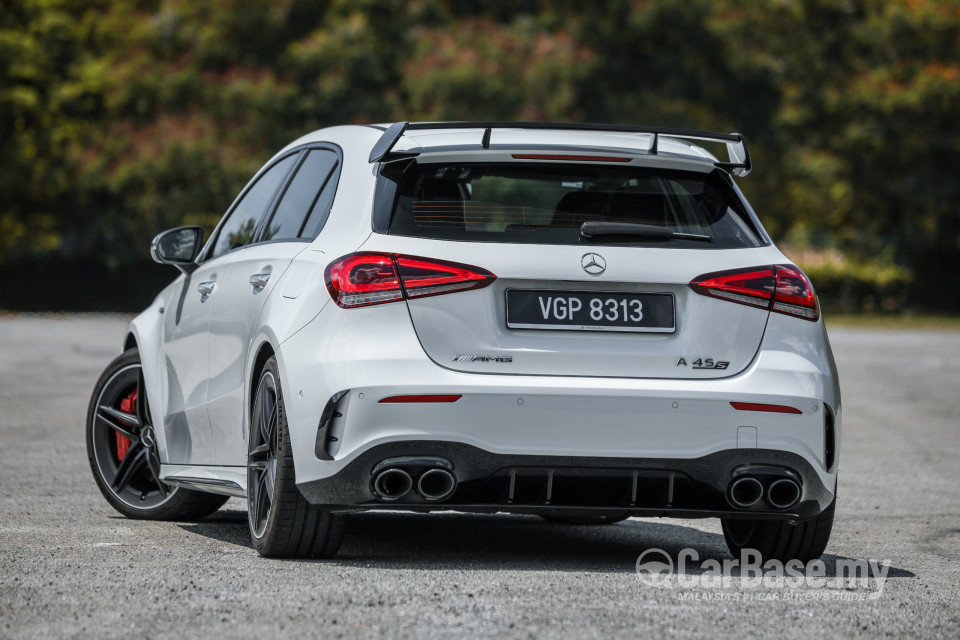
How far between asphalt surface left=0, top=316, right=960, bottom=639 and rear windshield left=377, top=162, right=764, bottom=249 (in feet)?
3.92

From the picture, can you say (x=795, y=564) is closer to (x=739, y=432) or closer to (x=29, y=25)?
(x=739, y=432)

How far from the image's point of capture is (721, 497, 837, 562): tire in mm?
6324

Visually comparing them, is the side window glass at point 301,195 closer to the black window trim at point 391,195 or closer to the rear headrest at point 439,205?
the black window trim at point 391,195

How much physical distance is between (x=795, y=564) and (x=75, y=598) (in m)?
2.70

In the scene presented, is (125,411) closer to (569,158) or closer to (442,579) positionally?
(442,579)

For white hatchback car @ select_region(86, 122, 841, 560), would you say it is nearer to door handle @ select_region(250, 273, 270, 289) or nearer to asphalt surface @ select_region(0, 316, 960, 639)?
door handle @ select_region(250, 273, 270, 289)

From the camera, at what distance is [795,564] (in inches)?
251

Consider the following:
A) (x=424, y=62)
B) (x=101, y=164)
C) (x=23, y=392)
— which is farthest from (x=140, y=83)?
(x=23, y=392)

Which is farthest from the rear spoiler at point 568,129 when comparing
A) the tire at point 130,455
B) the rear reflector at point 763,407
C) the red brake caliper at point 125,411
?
the red brake caliper at point 125,411

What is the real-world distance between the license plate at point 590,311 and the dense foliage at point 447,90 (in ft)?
122

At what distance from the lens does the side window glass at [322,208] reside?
20.3 feet

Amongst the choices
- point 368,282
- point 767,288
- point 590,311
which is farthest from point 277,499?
point 767,288

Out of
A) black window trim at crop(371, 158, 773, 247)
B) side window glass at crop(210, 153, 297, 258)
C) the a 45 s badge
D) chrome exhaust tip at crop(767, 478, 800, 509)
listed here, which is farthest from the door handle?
chrome exhaust tip at crop(767, 478, 800, 509)

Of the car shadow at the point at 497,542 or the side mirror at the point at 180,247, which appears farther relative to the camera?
the side mirror at the point at 180,247
